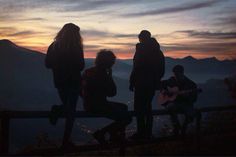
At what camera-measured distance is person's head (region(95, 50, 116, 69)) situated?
28.5ft

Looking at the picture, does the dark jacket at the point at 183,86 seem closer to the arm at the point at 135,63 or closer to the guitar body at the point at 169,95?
the guitar body at the point at 169,95

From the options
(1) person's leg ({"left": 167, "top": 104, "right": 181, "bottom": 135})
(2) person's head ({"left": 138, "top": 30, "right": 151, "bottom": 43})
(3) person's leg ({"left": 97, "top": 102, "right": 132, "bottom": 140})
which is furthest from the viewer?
(1) person's leg ({"left": 167, "top": 104, "right": 181, "bottom": 135})

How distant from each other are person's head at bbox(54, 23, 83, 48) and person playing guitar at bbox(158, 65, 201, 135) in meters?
3.08

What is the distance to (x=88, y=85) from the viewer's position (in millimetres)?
8742

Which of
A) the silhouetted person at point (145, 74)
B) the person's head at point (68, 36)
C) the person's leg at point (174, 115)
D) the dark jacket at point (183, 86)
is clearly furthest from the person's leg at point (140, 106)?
the person's head at point (68, 36)

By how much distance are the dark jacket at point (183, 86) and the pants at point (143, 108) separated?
101cm

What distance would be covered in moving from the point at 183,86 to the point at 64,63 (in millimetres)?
3489

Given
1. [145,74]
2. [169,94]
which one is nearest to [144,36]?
[145,74]

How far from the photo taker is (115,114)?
29.1 feet

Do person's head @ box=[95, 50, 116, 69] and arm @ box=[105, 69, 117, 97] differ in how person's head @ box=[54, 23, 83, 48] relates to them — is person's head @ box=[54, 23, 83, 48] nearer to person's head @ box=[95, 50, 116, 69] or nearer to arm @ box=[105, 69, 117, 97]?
person's head @ box=[95, 50, 116, 69]

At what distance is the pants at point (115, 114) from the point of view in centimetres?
876

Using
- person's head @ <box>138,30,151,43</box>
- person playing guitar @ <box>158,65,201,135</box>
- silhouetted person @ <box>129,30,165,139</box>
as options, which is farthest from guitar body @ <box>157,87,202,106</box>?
person's head @ <box>138,30,151,43</box>

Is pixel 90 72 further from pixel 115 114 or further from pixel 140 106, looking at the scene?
pixel 140 106

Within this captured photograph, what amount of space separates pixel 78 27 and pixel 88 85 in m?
1.08
